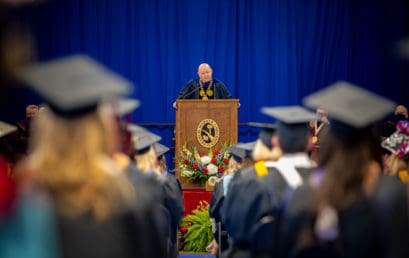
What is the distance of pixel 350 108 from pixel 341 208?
57 centimetres

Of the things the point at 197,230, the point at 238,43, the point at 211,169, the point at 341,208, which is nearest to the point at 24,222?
the point at 341,208

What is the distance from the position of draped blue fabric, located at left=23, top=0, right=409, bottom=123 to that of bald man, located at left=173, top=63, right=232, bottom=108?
2.07m

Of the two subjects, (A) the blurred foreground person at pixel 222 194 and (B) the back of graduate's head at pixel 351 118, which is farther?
(A) the blurred foreground person at pixel 222 194

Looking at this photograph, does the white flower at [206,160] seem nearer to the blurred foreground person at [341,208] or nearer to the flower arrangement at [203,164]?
the flower arrangement at [203,164]

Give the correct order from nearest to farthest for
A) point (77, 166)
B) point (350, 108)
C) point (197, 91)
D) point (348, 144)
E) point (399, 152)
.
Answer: point (77, 166), point (348, 144), point (350, 108), point (399, 152), point (197, 91)

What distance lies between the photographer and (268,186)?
379 cm

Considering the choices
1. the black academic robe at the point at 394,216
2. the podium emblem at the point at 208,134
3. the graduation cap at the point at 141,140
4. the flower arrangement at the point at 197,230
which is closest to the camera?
the black academic robe at the point at 394,216

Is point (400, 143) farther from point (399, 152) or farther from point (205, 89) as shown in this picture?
point (205, 89)

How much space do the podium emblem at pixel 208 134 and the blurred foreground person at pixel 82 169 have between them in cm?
577

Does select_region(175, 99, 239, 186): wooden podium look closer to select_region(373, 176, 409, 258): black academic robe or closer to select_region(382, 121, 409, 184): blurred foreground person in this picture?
select_region(382, 121, 409, 184): blurred foreground person

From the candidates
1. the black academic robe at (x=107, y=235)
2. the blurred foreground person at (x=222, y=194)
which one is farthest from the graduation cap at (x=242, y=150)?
the black academic robe at (x=107, y=235)

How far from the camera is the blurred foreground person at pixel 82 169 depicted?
6.57ft

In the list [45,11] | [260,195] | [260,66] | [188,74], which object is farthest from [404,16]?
[260,195]

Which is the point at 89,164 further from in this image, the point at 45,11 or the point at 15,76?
the point at 45,11
